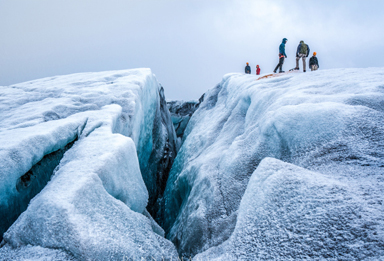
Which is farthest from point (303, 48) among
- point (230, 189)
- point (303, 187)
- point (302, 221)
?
point (302, 221)

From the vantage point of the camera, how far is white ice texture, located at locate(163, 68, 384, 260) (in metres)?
1.54

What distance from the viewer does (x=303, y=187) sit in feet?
6.36

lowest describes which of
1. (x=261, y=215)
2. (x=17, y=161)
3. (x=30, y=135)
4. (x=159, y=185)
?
(x=159, y=185)

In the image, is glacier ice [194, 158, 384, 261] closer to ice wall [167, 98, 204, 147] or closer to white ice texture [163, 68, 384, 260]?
white ice texture [163, 68, 384, 260]

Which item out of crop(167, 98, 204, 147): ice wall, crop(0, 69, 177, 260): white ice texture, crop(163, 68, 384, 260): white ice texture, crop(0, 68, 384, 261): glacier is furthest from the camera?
crop(167, 98, 204, 147): ice wall

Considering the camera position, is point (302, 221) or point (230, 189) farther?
point (230, 189)

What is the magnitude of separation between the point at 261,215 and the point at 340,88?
10.5 ft

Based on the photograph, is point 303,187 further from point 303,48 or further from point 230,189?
point 303,48

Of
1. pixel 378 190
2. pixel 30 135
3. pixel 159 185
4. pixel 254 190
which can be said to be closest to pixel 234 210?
pixel 254 190

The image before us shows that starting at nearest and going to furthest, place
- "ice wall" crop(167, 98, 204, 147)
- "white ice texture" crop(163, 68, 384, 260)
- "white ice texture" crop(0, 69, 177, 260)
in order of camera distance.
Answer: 1. "white ice texture" crop(163, 68, 384, 260)
2. "white ice texture" crop(0, 69, 177, 260)
3. "ice wall" crop(167, 98, 204, 147)

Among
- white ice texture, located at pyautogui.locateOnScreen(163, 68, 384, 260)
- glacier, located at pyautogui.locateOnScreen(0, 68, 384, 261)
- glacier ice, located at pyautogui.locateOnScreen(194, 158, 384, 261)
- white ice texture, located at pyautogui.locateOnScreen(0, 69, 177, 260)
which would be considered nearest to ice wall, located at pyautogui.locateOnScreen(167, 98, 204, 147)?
white ice texture, located at pyautogui.locateOnScreen(0, 69, 177, 260)

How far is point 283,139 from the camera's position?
3170 mm

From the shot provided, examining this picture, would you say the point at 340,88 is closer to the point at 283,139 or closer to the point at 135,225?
the point at 283,139

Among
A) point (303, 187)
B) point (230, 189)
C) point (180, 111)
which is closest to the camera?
point (303, 187)
